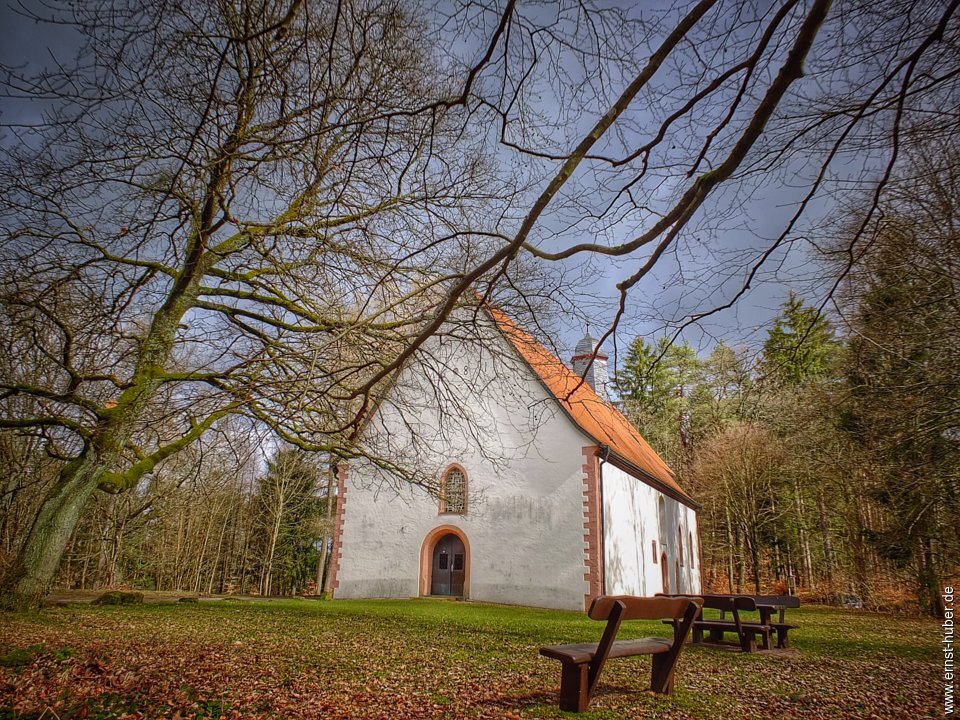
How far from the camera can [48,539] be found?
8680 millimetres

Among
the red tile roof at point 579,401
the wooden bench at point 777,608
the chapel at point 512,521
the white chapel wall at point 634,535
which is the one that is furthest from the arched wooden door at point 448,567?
the wooden bench at point 777,608

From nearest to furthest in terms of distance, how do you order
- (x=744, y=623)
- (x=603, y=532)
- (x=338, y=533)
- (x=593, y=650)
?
(x=593, y=650), (x=744, y=623), (x=603, y=532), (x=338, y=533)

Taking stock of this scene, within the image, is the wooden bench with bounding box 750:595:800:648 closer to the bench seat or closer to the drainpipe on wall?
the bench seat

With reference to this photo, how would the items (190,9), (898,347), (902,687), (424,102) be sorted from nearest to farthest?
(190,9)
(424,102)
(902,687)
(898,347)

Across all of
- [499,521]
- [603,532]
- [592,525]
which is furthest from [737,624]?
[499,521]

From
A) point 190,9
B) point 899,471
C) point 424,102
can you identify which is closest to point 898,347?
point 899,471

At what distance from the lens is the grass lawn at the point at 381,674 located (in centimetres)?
456

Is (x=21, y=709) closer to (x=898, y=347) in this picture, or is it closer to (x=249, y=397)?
(x=249, y=397)

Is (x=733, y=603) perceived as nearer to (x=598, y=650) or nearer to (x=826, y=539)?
(x=598, y=650)

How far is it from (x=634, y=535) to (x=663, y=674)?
46.0ft

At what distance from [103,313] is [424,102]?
5298mm

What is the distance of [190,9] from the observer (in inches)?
134

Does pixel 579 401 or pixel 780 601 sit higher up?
pixel 579 401

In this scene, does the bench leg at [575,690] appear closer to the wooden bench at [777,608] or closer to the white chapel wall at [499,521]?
the wooden bench at [777,608]
